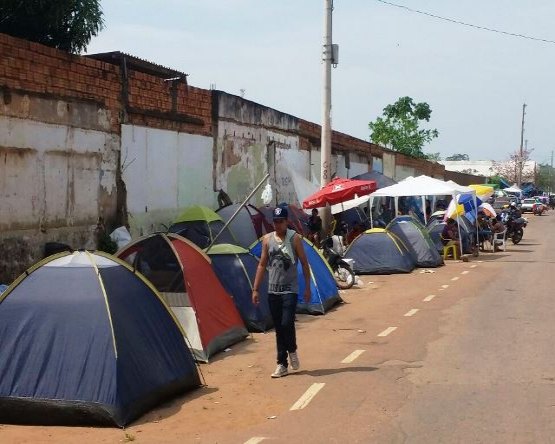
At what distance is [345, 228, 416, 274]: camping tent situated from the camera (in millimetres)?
20156

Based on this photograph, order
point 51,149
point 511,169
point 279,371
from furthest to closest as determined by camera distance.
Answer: point 511,169 < point 51,149 < point 279,371

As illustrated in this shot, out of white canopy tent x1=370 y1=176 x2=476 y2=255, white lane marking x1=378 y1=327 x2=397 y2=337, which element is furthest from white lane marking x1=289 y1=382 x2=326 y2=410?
white canopy tent x1=370 y1=176 x2=476 y2=255

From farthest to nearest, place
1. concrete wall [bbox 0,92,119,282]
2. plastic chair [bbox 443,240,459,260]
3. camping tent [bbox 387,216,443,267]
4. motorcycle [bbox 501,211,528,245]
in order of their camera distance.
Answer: motorcycle [bbox 501,211,528,245], plastic chair [bbox 443,240,459,260], camping tent [bbox 387,216,443,267], concrete wall [bbox 0,92,119,282]

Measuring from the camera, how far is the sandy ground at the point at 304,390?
21.2 feet

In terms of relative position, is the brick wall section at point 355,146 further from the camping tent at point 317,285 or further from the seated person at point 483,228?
the camping tent at point 317,285

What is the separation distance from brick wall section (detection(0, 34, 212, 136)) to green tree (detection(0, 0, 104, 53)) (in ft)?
5.05

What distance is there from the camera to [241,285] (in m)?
11.5

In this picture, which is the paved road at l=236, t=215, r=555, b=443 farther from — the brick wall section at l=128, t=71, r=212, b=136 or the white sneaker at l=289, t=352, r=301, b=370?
the brick wall section at l=128, t=71, r=212, b=136

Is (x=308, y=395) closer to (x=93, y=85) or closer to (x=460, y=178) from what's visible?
(x=93, y=85)

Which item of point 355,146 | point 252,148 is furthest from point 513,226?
point 252,148

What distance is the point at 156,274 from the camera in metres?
10.1

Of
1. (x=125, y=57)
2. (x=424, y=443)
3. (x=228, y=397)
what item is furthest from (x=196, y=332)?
(x=125, y=57)

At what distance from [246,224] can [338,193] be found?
3.68m

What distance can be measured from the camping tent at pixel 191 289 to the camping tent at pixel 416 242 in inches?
469
